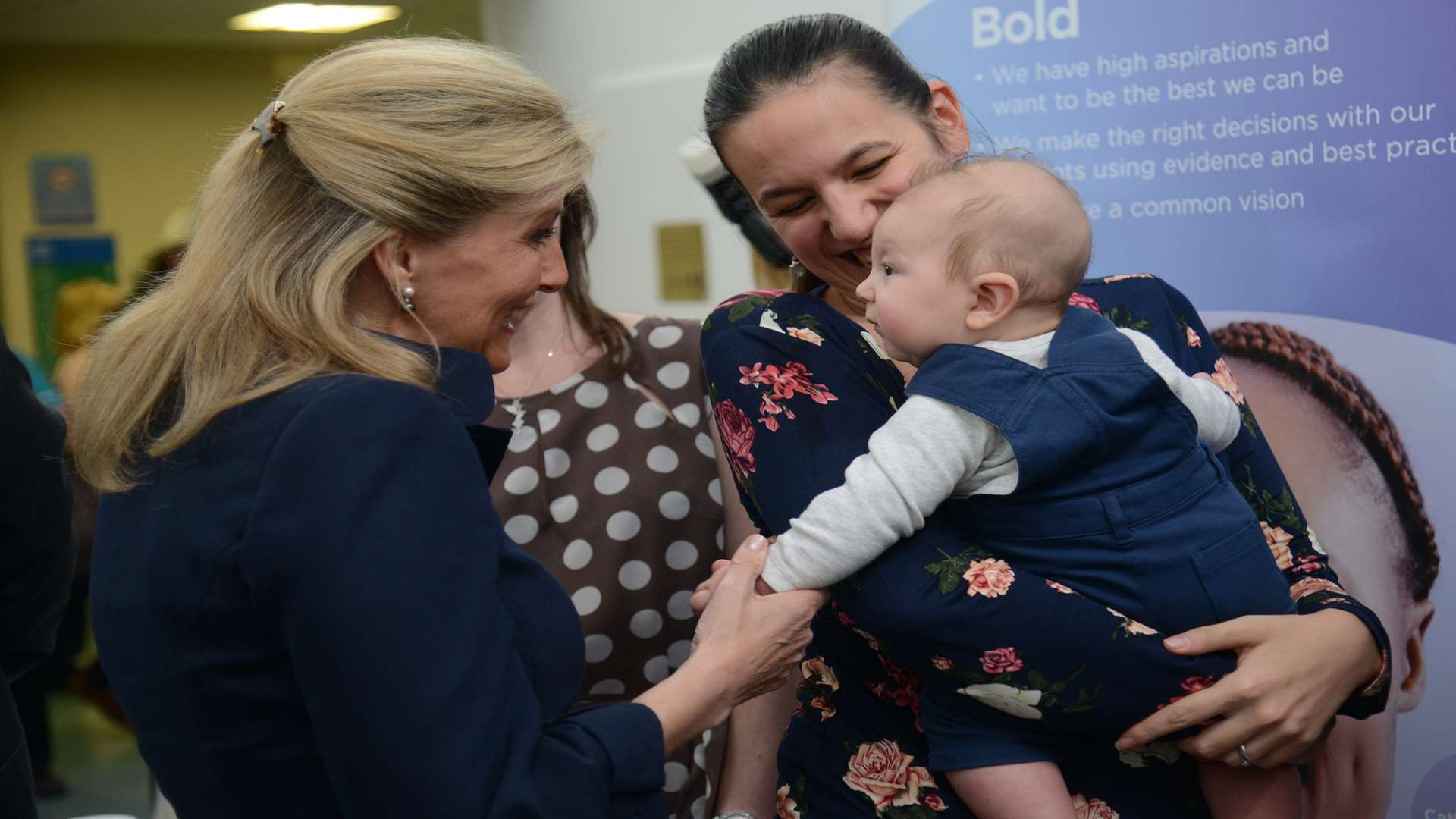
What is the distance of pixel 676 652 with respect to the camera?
2.22 m

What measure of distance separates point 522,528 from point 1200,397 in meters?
1.12

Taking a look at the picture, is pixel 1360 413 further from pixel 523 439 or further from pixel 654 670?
pixel 523 439

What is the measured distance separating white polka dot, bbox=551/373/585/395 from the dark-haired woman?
635 millimetres

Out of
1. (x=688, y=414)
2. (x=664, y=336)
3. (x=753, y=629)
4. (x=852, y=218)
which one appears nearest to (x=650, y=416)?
(x=688, y=414)

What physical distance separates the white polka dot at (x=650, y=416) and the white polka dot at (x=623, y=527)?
167 millimetres

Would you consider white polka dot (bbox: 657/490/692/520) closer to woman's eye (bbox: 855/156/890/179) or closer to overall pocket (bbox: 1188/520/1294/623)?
woman's eye (bbox: 855/156/890/179)

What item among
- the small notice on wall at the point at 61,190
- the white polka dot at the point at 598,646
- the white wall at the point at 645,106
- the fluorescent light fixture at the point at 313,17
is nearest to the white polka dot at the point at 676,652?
the white polka dot at the point at 598,646

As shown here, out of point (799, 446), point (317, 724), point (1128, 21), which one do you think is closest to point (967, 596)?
point (799, 446)

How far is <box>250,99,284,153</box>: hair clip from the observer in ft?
4.66

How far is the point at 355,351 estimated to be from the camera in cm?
129

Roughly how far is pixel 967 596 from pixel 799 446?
25 cm

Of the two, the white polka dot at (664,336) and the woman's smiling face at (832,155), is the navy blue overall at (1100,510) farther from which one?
the white polka dot at (664,336)

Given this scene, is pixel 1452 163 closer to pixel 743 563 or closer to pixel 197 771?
pixel 743 563

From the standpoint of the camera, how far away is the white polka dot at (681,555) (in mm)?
2203
